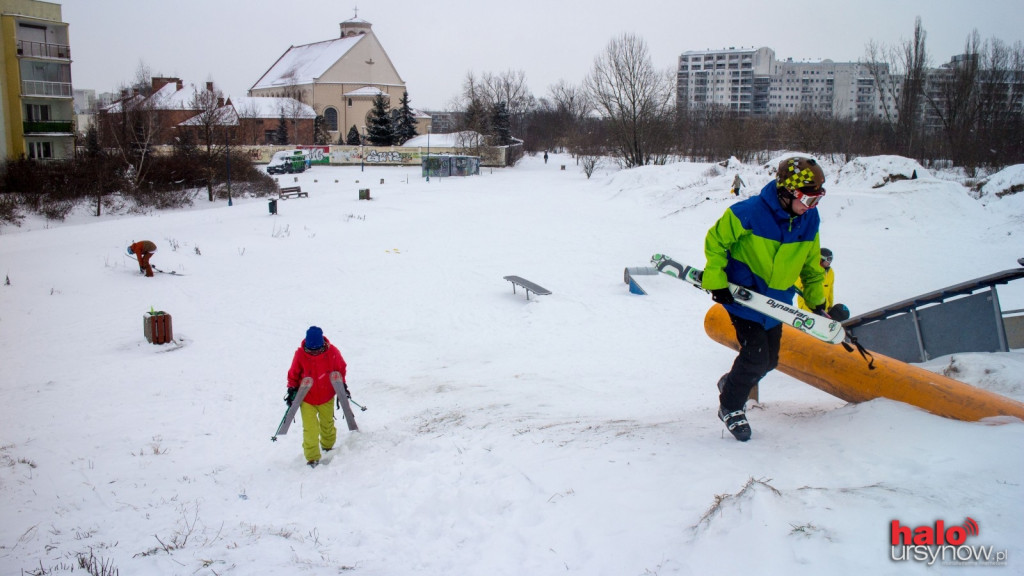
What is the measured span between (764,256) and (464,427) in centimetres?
349

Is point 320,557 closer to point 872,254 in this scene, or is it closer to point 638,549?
point 638,549

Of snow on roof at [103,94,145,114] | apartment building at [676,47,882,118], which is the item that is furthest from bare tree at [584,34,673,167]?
apartment building at [676,47,882,118]

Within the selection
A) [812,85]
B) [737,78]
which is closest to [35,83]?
[737,78]

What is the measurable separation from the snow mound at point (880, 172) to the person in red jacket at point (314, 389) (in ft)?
78.5

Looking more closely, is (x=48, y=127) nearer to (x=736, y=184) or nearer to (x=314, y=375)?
(x=736, y=184)

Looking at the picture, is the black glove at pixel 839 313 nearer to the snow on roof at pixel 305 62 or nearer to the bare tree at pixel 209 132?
the bare tree at pixel 209 132

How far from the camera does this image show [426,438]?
20.4ft

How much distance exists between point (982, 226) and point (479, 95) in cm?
6701

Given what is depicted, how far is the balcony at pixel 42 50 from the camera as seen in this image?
33750 millimetres

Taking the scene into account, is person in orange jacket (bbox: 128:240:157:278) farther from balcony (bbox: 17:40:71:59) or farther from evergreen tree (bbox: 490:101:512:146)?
evergreen tree (bbox: 490:101:512:146)

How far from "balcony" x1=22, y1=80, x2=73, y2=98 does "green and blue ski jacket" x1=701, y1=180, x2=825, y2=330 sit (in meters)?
42.6

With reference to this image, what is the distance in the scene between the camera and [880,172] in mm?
24234

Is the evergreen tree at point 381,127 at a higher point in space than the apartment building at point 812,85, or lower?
lower

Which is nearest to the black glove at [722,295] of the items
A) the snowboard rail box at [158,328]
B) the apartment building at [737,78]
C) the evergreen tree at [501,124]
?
the snowboard rail box at [158,328]
